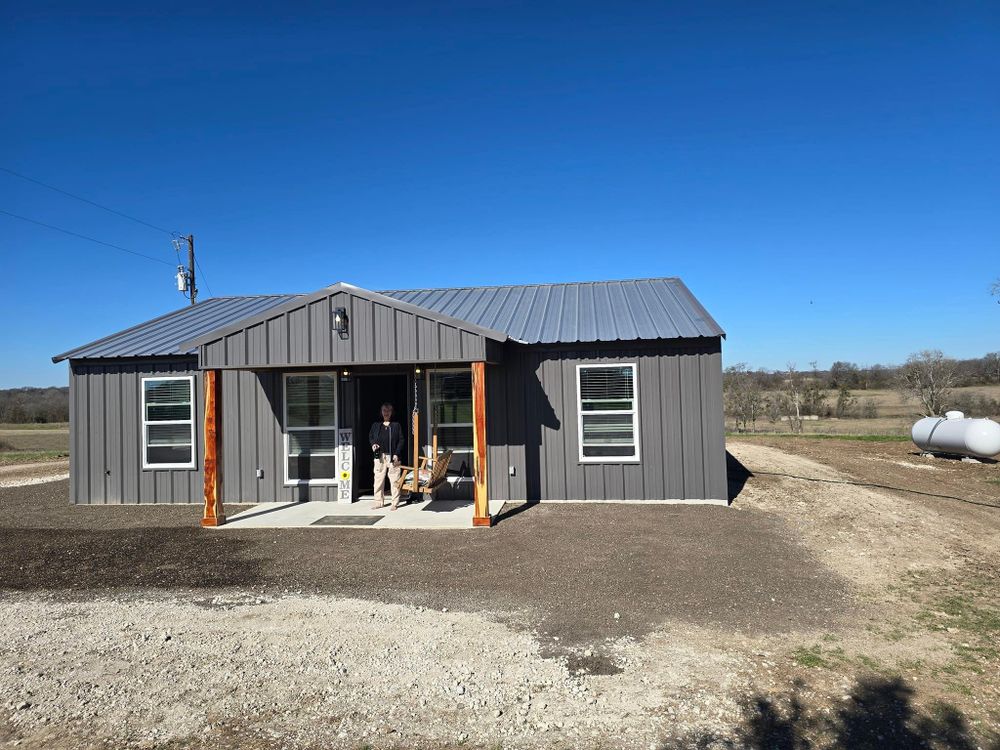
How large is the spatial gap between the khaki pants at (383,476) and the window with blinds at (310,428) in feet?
3.67

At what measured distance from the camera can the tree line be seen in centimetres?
2444

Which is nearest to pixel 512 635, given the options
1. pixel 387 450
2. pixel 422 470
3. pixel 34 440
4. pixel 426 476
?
pixel 426 476

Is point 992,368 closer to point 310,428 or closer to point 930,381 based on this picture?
point 930,381

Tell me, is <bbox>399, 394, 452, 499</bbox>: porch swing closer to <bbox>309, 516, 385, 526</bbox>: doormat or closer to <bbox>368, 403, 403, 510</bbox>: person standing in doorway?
<bbox>368, 403, 403, 510</bbox>: person standing in doorway

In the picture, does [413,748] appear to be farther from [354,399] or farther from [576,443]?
[354,399]

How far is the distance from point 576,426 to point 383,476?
126 inches

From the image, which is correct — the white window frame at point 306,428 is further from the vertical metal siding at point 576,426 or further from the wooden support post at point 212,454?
the vertical metal siding at point 576,426

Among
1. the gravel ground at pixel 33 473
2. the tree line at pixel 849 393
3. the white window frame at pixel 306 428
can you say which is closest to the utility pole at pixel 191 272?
the gravel ground at pixel 33 473

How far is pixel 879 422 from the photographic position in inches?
1093

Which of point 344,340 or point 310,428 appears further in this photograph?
point 310,428

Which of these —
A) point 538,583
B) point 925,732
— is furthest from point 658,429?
point 925,732

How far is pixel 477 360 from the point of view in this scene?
27.5 feet

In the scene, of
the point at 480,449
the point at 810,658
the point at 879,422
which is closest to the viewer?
the point at 810,658

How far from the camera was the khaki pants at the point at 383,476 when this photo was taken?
949 centimetres
